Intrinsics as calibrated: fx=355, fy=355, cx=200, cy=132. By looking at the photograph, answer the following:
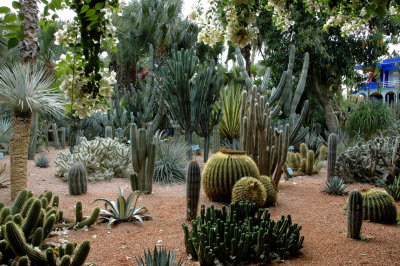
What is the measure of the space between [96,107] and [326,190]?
5.37 meters

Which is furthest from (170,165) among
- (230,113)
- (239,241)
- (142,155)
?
(239,241)

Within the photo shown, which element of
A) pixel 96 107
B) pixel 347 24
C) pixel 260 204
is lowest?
pixel 260 204

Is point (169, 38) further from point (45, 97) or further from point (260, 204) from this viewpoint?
point (260, 204)

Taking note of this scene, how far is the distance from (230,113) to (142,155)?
556 cm

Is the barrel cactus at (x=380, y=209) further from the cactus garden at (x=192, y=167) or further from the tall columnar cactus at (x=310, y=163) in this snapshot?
the tall columnar cactus at (x=310, y=163)

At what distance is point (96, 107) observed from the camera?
87.7 inches

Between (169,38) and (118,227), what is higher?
(169,38)

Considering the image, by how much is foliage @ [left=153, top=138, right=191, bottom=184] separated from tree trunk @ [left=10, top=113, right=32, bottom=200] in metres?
2.85

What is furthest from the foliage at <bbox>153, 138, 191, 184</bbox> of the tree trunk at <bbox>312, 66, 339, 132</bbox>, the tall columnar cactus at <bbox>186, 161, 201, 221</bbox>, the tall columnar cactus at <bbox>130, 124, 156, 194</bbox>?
the tree trunk at <bbox>312, 66, 339, 132</bbox>

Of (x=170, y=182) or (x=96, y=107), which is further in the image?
(x=170, y=182)

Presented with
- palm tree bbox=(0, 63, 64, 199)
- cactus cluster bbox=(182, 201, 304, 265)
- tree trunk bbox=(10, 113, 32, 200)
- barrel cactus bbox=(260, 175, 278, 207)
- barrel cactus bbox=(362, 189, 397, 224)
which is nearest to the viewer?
cactus cluster bbox=(182, 201, 304, 265)

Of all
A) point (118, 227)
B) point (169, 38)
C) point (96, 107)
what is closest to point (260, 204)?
point (118, 227)

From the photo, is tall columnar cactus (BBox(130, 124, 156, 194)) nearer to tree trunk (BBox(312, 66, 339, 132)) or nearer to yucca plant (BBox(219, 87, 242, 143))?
yucca plant (BBox(219, 87, 242, 143))

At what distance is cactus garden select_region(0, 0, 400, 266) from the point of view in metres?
2.71
